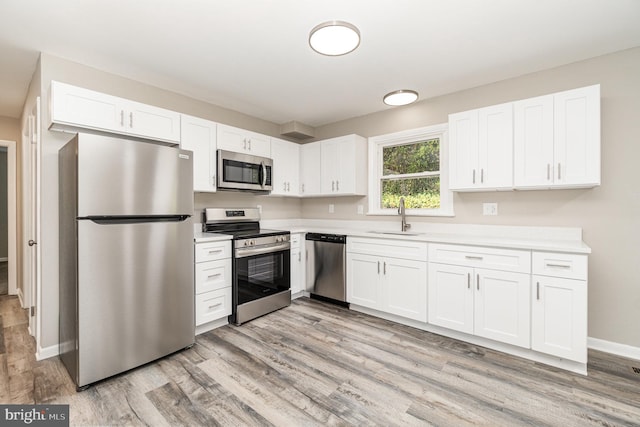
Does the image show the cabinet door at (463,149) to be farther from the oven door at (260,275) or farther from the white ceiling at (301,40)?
the oven door at (260,275)

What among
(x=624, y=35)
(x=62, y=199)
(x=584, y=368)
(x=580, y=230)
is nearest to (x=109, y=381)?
(x=62, y=199)

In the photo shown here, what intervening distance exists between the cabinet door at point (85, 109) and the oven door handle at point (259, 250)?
1.55 m

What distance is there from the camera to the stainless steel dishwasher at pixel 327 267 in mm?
3590

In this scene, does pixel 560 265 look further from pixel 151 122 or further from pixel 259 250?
pixel 151 122

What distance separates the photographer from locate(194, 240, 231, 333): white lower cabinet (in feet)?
9.28

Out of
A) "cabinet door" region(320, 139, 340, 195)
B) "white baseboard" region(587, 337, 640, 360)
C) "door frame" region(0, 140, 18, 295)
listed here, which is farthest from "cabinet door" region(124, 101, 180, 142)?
"white baseboard" region(587, 337, 640, 360)

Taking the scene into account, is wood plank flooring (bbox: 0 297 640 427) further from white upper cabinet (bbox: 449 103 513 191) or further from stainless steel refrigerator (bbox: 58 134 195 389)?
white upper cabinet (bbox: 449 103 513 191)

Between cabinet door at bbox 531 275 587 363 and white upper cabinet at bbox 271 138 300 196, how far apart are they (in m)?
3.01

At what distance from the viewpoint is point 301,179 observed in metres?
4.40

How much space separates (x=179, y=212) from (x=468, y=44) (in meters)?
2.74

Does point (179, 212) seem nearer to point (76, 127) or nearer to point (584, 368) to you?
point (76, 127)

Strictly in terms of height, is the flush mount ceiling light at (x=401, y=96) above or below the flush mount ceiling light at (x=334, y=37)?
below

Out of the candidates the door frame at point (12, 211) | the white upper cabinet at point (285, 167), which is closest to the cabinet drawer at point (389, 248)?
the white upper cabinet at point (285, 167)

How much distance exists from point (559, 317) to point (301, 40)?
2.94 metres
